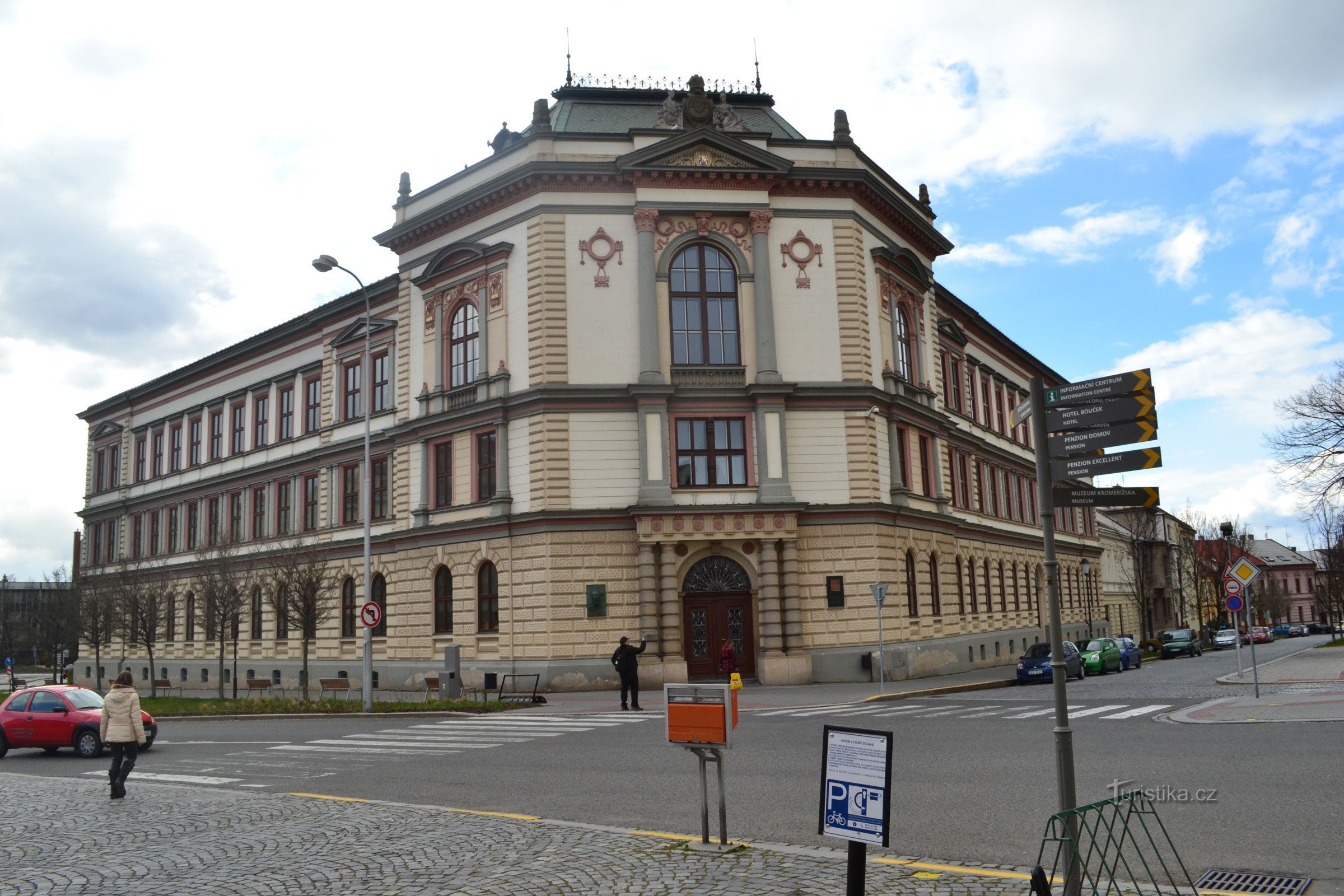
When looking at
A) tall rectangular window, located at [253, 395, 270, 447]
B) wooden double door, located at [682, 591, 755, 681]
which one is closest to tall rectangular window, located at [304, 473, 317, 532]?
tall rectangular window, located at [253, 395, 270, 447]

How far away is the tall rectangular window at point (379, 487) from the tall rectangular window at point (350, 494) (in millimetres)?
1595

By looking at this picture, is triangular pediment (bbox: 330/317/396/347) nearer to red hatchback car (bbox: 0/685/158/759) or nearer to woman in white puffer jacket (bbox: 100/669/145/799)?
red hatchback car (bbox: 0/685/158/759)

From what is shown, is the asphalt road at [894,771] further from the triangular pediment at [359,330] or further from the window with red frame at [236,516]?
the window with red frame at [236,516]

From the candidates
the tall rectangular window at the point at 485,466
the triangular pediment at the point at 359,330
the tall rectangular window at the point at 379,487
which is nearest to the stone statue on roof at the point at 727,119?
the tall rectangular window at the point at 485,466

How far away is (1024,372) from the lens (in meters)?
62.9

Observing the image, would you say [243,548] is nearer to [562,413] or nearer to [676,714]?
[562,413]

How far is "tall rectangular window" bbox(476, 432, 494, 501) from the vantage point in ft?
114

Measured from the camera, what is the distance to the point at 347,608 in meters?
42.3

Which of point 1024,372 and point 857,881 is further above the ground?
point 1024,372

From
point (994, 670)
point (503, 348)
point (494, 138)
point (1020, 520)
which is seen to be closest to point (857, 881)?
point (503, 348)

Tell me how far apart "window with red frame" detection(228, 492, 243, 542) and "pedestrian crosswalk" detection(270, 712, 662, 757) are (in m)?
28.8

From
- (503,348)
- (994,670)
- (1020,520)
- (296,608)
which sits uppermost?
(503,348)

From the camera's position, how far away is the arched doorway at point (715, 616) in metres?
32.3

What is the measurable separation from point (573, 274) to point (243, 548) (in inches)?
966
